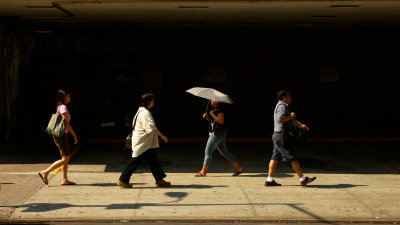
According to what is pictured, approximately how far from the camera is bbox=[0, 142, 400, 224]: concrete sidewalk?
761 centimetres

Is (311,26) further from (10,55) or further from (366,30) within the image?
(10,55)

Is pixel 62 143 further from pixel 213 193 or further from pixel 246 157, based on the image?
pixel 246 157

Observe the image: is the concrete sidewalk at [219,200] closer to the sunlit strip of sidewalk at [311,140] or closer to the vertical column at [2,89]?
the vertical column at [2,89]

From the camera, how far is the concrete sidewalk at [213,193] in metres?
7.61

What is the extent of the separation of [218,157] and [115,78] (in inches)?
216

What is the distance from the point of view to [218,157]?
42.7 ft

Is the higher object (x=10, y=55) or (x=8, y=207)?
(x=10, y=55)

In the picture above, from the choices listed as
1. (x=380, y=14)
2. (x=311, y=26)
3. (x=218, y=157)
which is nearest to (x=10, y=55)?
(x=218, y=157)

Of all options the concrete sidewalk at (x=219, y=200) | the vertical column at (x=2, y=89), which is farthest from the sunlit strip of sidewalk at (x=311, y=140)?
→ the concrete sidewalk at (x=219, y=200)

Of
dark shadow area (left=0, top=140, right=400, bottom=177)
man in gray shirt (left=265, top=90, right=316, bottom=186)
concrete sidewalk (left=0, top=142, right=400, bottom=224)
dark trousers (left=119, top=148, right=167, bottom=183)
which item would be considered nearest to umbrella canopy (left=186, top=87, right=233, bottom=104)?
man in gray shirt (left=265, top=90, right=316, bottom=186)

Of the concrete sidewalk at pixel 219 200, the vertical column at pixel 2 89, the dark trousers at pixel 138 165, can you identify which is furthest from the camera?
the vertical column at pixel 2 89

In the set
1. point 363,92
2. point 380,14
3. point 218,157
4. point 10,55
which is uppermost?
point 380,14

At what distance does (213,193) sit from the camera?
897 cm

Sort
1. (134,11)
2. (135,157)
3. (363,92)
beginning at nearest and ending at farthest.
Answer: (135,157)
(134,11)
(363,92)
